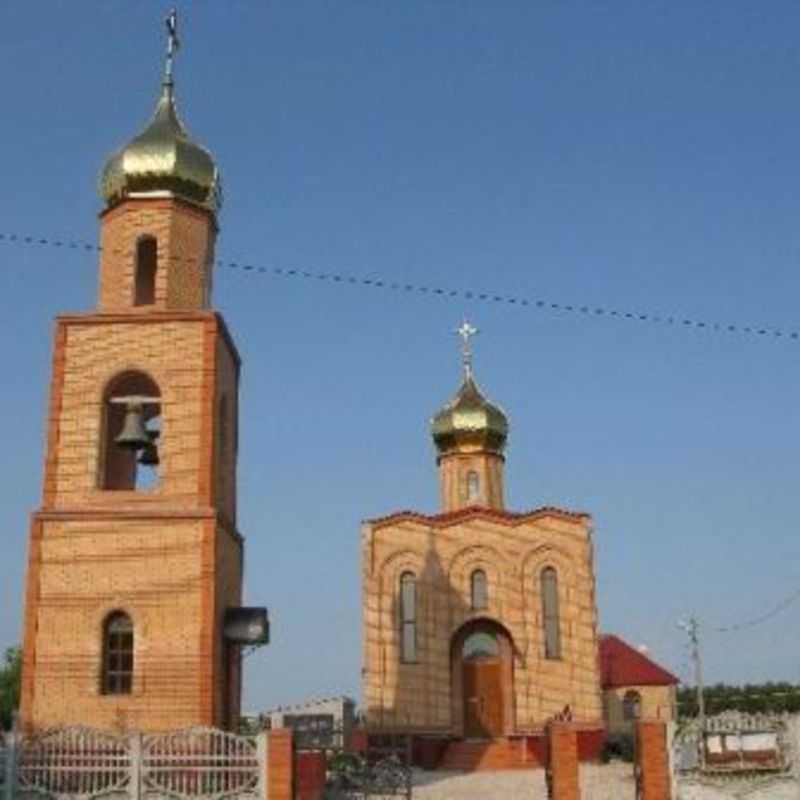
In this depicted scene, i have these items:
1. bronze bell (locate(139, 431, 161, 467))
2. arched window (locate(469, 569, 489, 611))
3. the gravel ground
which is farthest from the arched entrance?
bronze bell (locate(139, 431, 161, 467))

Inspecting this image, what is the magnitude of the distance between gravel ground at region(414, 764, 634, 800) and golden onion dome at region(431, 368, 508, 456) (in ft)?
33.1

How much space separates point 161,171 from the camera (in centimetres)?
2005

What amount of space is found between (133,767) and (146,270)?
8192 mm

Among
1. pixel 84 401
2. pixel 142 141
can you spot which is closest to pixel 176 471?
pixel 84 401

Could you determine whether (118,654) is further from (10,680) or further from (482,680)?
(10,680)

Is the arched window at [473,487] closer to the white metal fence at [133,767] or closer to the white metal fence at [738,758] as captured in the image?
the white metal fence at [738,758]

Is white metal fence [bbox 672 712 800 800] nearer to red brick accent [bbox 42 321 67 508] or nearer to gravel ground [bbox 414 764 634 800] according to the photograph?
gravel ground [bbox 414 764 634 800]

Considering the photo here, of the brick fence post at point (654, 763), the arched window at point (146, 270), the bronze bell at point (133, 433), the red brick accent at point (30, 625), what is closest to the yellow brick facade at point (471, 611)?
the brick fence post at point (654, 763)

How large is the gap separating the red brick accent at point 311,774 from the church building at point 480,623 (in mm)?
9070

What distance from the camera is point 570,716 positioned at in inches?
1036

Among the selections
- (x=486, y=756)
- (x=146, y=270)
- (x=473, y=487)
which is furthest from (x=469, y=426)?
(x=146, y=270)

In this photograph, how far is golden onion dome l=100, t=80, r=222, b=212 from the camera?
2002cm

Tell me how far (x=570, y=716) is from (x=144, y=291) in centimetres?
1328

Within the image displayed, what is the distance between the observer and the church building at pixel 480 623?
27078 millimetres
